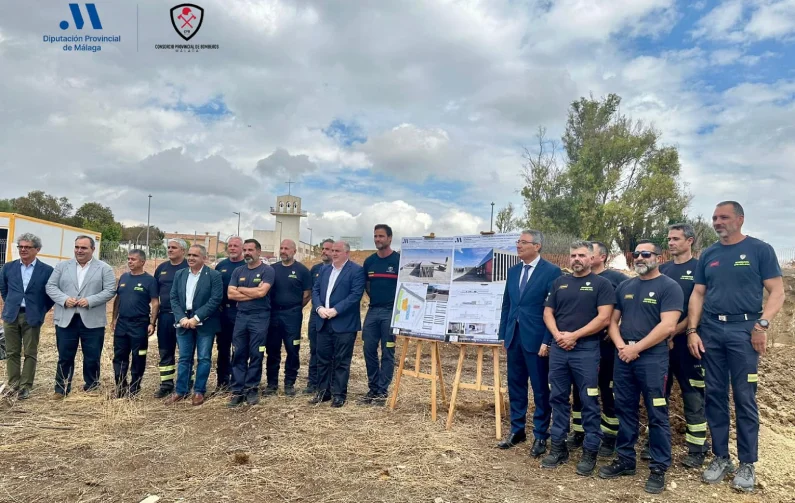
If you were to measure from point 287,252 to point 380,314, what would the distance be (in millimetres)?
1516

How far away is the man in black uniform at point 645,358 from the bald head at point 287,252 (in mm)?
3988

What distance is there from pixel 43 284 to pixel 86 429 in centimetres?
213

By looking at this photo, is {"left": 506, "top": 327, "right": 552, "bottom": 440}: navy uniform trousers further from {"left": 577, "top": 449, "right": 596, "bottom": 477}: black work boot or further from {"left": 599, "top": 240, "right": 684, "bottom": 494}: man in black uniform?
{"left": 599, "top": 240, "right": 684, "bottom": 494}: man in black uniform

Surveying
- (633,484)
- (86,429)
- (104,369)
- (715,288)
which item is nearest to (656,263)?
(715,288)

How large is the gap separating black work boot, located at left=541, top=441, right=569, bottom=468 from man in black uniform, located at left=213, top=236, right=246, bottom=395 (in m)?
3.94

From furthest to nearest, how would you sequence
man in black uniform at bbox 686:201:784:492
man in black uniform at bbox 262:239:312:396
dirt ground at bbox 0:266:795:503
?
man in black uniform at bbox 262:239:312:396 < man in black uniform at bbox 686:201:784:492 < dirt ground at bbox 0:266:795:503

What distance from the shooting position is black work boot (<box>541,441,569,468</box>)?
14.2 feet

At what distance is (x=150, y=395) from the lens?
6391 mm

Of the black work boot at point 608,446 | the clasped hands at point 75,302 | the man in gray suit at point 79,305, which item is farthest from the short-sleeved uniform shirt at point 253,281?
the black work boot at point 608,446

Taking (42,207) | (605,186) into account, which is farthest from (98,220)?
(605,186)

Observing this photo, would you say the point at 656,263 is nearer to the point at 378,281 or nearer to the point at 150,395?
the point at 378,281

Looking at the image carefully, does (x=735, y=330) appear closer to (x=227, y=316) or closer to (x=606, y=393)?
(x=606, y=393)

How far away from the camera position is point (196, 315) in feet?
19.5

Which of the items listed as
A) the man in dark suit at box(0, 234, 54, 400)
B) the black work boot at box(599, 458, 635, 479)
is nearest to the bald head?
the man in dark suit at box(0, 234, 54, 400)
